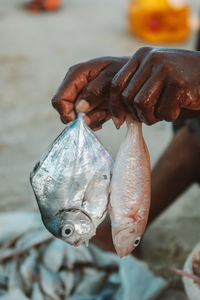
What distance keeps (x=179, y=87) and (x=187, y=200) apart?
2128 millimetres

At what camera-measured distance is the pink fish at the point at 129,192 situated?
1515 millimetres

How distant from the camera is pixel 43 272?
2.52m

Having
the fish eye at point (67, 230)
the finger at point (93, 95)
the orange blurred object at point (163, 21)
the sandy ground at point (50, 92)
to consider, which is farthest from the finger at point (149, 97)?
the orange blurred object at point (163, 21)

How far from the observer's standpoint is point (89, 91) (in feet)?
5.36

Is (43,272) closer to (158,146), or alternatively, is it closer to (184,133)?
(184,133)

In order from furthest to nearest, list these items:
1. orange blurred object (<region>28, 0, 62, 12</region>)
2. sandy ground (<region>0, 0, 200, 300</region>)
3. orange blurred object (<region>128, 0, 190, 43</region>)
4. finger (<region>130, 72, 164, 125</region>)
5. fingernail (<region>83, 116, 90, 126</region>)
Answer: orange blurred object (<region>28, 0, 62, 12</region>)
orange blurred object (<region>128, 0, 190, 43</region>)
sandy ground (<region>0, 0, 200, 300</region>)
fingernail (<region>83, 116, 90, 126</region>)
finger (<region>130, 72, 164, 125</region>)

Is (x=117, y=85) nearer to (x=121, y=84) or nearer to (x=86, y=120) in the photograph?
(x=121, y=84)

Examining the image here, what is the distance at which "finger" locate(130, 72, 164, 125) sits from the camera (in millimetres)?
1378

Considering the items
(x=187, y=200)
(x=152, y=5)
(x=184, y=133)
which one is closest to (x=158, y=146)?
(x=187, y=200)

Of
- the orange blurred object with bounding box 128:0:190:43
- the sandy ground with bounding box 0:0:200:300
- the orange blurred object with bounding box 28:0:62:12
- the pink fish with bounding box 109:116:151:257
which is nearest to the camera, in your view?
the pink fish with bounding box 109:116:151:257

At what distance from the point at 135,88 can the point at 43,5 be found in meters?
7.41

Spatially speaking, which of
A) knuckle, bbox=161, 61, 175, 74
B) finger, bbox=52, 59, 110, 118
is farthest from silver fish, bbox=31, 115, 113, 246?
knuckle, bbox=161, 61, 175, 74

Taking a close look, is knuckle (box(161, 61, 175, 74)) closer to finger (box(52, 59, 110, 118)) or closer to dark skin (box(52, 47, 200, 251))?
dark skin (box(52, 47, 200, 251))

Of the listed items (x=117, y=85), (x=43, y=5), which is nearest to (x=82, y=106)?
(x=117, y=85)
